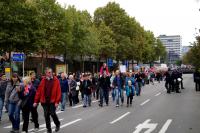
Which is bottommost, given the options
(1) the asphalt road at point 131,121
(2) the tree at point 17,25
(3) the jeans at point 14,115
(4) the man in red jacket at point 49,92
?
(1) the asphalt road at point 131,121

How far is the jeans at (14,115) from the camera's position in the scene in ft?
43.3

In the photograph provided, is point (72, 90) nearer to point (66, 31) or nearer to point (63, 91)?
point (63, 91)

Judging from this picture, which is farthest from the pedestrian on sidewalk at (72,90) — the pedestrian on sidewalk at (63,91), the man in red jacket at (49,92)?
the man in red jacket at (49,92)

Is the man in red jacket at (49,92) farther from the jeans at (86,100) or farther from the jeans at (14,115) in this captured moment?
the jeans at (86,100)

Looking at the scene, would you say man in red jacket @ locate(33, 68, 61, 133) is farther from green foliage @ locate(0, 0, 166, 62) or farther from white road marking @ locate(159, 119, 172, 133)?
green foliage @ locate(0, 0, 166, 62)

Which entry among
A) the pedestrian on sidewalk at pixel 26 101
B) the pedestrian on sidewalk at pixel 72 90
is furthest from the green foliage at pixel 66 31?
the pedestrian on sidewalk at pixel 26 101

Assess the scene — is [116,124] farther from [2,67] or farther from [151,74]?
[151,74]

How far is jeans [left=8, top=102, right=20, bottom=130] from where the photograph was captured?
1319cm

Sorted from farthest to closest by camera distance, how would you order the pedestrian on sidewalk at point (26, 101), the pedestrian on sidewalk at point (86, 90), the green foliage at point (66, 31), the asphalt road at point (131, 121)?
the green foliage at point (66, 31) < the pedestrian on sidewalk at point (86, 90) < the asphalt road at point (131, 121) < the pedestrian on sidewalk at point (26, 101)

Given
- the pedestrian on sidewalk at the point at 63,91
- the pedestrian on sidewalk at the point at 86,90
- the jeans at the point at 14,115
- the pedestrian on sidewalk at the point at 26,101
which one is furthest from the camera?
the pedestrian on sidewalk at the point at 86,90

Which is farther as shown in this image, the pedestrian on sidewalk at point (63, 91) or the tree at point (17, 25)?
the tree at point (17, 25)

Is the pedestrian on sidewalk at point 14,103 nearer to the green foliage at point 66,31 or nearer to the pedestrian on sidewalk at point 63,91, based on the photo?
the pedestrian on sidewalk at point 63,91

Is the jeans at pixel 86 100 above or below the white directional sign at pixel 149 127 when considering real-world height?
above

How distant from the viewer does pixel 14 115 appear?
13.7 metres
